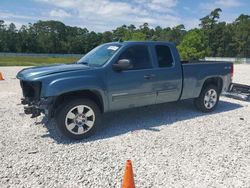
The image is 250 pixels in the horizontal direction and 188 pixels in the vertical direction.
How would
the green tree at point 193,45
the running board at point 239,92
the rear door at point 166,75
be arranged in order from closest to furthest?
the rear door at point 166,75 < the running board at point 239,92 < the green tree at point 193,45

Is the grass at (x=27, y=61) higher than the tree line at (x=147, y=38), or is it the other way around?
the tree line at (x=147, y=38)

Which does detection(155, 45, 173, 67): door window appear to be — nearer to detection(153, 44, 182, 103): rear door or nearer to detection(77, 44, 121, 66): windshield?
detection(153, 44, 182, 103): rear door

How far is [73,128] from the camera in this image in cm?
515

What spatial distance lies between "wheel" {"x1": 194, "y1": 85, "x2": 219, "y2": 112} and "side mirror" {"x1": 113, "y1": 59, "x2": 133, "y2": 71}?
2698 mm

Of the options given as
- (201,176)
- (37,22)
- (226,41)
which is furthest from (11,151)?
(37,22)

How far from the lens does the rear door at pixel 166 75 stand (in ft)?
20.4

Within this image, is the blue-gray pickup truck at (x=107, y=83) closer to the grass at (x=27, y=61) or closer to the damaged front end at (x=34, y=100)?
the damaged front end at (x=34, y=100)

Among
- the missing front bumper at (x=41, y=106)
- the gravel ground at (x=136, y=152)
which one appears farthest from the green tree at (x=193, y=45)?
the missing front bumper at (x=41, y=106)

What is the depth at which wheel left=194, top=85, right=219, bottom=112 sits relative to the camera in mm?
7273

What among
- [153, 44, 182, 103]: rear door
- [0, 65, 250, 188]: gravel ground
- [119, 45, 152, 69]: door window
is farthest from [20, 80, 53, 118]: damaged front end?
[153, 44, 182, 103]: rear door

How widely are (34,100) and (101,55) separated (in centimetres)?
178

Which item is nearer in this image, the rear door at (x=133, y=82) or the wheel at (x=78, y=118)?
the wheel at (x=78, y=118)

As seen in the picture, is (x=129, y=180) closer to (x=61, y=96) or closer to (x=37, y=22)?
(x=61, y=96)

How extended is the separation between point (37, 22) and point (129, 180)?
12367 centimetres
